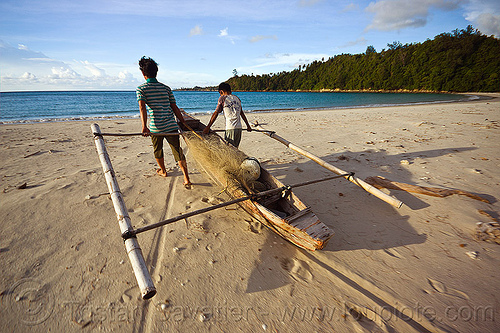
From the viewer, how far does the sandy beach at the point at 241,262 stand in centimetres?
196

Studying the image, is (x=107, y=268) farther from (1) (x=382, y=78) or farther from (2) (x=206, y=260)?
(1) (x=382, y=78)

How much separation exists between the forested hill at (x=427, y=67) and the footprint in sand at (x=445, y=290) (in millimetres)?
68476

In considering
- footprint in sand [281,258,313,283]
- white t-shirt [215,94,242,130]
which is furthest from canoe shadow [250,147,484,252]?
white t-shirt [215,94,242,130]

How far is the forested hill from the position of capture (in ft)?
160

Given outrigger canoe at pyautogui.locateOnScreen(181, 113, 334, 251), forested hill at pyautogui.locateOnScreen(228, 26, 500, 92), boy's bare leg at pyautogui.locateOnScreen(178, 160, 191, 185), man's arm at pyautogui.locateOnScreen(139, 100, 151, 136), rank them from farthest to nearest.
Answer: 1. forested hill at pyautogui.locateOnScreen(228, 26, 500, 92)
2. boy's bare leg at pyautogui.locateOnScreen(178, 160, 191, 185)
3. man's arm at pyautogui.locateOnScreen(139, 100, 151, 136)
4. outrigger canoe at pyautogui.locateOnScreen(181, 113, 334, 251)

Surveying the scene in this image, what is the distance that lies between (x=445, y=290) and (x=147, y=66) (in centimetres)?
504

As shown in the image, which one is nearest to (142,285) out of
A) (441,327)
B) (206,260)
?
(206,260)

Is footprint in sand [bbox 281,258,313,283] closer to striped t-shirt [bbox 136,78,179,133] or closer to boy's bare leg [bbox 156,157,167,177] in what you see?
striped t-shirt [bbox 136,78,179,133]

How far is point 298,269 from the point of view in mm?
2467

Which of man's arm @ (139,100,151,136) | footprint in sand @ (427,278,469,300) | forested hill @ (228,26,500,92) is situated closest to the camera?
footprint in sand @ (427,278,469,300)

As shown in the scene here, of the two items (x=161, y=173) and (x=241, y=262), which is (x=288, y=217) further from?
(x=161, y=173)

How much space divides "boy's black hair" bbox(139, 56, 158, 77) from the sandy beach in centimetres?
214

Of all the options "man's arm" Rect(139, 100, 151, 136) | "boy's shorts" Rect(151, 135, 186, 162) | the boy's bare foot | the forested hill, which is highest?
the forested hill

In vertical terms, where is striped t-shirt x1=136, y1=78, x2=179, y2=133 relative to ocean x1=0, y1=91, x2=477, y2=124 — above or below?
above
